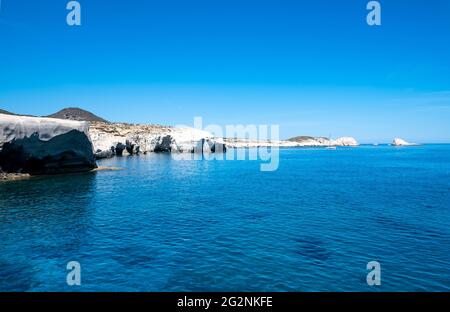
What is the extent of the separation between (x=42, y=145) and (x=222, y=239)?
5043cm

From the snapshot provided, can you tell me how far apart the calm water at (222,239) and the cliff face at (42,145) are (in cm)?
1317

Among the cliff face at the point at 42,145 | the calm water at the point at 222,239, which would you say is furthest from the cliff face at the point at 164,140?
the calm water at the point at 222,239

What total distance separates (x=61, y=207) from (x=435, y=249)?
37067 millimetres

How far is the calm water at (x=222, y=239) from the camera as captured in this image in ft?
67.9

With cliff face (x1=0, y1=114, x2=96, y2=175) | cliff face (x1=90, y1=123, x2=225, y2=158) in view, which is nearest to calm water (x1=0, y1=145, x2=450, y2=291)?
cliff face (x1=0, y1=114, x2=96, y2=175)

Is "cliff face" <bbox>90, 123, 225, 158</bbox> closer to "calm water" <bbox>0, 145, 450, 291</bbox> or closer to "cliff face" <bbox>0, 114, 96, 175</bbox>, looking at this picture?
"cliff face" <bbox>0, 114, 96, 175</bbox>

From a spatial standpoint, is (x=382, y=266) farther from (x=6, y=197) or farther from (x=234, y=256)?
(x=6, y=197)

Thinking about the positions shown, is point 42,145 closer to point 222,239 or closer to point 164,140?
point 222,239

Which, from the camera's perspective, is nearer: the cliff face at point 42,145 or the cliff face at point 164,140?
the cliff face at point 42,145

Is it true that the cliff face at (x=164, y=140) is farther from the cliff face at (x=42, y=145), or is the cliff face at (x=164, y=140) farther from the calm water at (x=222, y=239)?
the calm water at (x=222, y=239)

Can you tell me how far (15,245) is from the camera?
2647 cm

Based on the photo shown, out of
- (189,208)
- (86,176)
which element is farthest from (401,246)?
(86,176)

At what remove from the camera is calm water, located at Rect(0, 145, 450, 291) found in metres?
Result: 20.7
